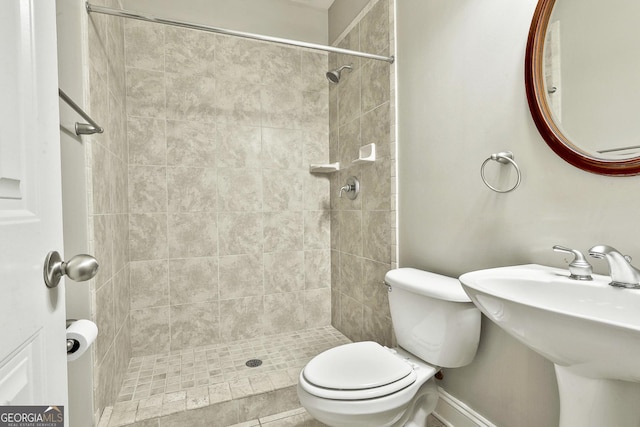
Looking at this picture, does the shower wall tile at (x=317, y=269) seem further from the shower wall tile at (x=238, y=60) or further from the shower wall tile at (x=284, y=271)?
the shower wall tile at (x=238, y=60)

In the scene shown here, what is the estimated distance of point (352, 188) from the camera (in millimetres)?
2164

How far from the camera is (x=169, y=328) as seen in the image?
211 cm

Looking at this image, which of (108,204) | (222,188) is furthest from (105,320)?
(222,188)

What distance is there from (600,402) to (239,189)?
206cm

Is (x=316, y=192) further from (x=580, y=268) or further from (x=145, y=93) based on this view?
(x=580, y=268)

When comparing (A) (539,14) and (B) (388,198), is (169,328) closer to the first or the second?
(B) (388,198)

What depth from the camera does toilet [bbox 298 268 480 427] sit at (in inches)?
43.3

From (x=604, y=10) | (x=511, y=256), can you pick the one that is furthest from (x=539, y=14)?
(x=511, y=256)

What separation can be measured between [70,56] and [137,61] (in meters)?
0.90

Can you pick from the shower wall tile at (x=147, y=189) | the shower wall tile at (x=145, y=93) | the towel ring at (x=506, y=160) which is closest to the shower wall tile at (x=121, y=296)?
the shower wall tile at (x=147, y=189)

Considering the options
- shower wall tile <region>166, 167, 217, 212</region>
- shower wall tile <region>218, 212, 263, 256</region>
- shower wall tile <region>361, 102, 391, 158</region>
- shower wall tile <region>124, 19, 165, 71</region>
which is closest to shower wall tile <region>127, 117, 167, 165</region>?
shower wall tile <region>166, 167, 217, 212</region>

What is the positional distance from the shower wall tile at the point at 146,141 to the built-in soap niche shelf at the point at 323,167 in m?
1.01

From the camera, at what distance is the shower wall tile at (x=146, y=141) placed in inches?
79.2

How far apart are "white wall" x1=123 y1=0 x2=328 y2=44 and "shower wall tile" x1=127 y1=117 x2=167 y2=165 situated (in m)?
0.73
